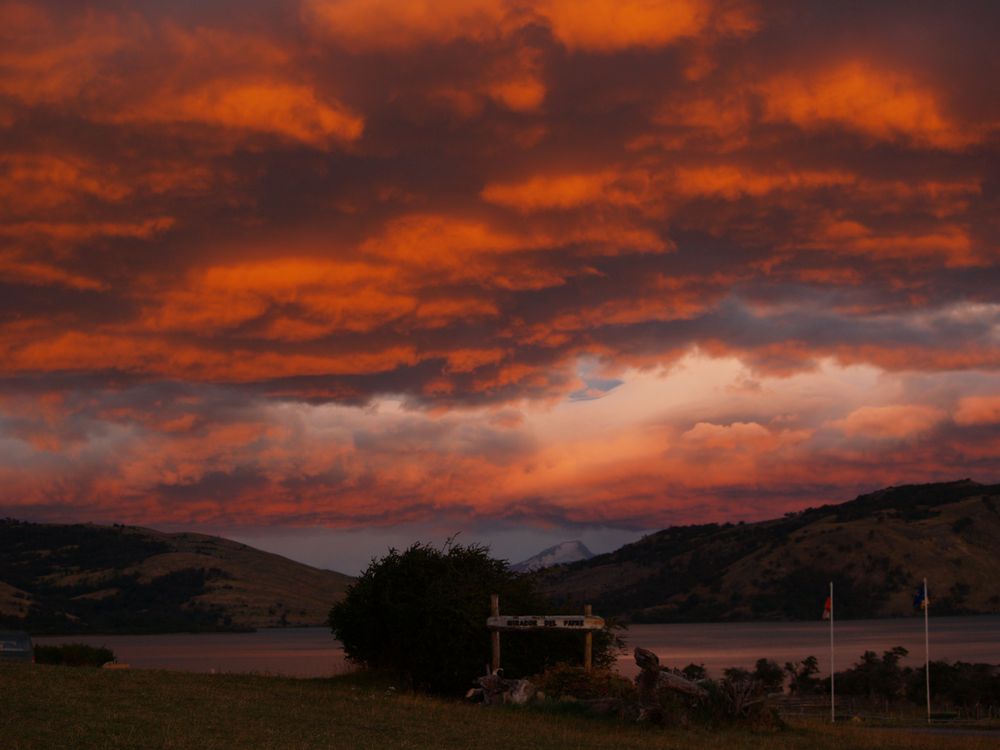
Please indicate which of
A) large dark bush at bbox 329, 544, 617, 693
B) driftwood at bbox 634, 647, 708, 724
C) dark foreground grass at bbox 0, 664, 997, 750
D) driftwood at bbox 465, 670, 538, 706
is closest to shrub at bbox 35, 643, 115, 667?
dark foreground grass at bbox 0, 664, 997, 750

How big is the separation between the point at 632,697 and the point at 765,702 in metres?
3.44

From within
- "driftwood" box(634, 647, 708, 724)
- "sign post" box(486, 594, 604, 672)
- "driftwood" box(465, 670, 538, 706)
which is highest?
"sign post" box(486, 594, 604, 672)

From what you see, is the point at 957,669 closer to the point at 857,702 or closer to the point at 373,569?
the point at 857,702

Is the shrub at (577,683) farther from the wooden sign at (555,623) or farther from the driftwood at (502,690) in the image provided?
the wooden sign at (555,623)

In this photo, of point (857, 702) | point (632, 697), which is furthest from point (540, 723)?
point (857, 702)

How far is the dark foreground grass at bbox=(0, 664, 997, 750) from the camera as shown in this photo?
→ 2345cm

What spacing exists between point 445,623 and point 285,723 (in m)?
11.1

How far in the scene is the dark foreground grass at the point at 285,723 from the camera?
23455 millimetres

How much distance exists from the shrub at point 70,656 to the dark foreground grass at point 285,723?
6.74m

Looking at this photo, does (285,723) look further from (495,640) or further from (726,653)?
(726,653)

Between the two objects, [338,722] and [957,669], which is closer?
[338,722]

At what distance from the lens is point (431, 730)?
26.6 metres

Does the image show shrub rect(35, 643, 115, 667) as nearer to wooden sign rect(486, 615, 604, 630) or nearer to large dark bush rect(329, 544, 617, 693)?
large dark bush rect(329, 544, 617, 693)

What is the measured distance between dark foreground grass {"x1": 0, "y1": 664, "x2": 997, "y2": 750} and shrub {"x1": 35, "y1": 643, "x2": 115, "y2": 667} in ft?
22.1
